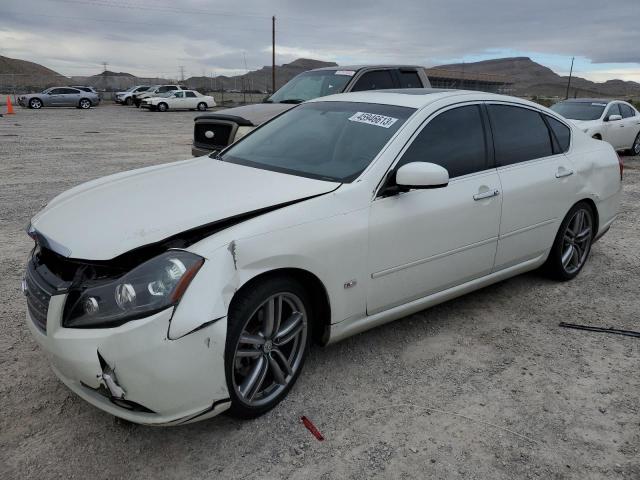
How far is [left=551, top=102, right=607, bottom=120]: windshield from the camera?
12.3 meters

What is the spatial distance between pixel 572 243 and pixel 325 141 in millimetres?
2598

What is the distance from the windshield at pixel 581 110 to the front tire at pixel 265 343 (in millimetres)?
11282

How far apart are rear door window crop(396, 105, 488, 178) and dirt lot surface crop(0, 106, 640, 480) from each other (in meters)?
A: 1.18

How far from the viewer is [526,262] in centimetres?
438

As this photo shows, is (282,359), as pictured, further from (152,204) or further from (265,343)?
(152,204)

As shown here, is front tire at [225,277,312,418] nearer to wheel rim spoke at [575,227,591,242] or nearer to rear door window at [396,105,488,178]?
rear door window at [396,105,488,178]

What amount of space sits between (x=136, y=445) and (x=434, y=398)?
1.61 meters

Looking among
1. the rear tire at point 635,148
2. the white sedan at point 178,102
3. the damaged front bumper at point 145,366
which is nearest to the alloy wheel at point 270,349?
the damaged front bumper at point 145,366

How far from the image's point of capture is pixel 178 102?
116ft

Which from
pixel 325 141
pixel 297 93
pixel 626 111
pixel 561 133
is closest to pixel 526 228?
pixel 561 133

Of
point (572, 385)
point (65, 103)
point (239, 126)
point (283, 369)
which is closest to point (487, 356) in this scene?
point (572, 385)

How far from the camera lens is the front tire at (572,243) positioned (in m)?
4.65

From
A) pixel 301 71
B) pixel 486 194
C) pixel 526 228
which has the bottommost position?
pixel 526 228

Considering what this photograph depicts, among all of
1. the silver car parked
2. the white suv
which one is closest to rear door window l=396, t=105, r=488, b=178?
the silver car parked
